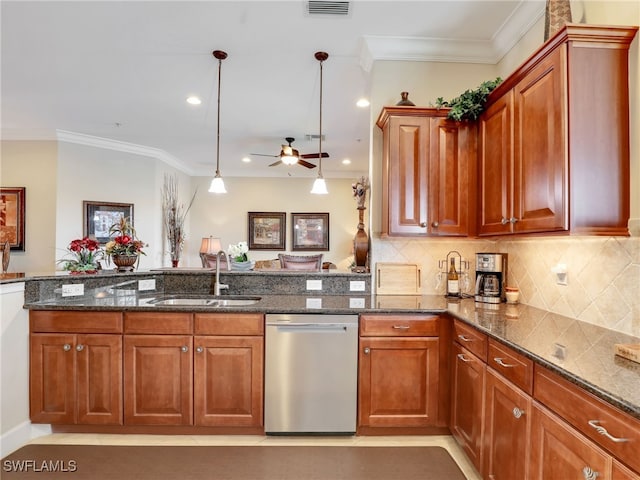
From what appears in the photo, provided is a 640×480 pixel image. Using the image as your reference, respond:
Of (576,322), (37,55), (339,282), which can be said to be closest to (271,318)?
(339,282)

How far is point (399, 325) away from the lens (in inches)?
89.6

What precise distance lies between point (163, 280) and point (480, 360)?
8.09 ft

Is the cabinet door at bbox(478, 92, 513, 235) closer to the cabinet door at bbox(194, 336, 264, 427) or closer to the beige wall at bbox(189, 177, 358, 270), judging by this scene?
the cabinet door at bbox(194, 336, 264, 427)

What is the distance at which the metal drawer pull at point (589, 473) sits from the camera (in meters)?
1.07

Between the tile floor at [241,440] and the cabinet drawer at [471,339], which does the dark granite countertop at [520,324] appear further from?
the tile floor at [241,440]

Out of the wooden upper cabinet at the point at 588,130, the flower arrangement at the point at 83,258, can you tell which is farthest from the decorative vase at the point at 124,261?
the wooden upper cabinet at the point at 588,130

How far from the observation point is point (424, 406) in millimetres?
2279

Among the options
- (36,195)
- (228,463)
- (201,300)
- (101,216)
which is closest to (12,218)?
(36,195)

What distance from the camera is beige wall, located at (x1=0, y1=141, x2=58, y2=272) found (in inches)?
193

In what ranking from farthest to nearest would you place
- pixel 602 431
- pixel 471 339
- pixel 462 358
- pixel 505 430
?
pixel 462 358
pixel 471 339
pixel 505 430
pixel 602 431

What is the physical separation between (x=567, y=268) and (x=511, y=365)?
2.84 feet

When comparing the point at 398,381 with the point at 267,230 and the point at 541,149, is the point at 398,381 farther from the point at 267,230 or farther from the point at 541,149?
the point at 267,230

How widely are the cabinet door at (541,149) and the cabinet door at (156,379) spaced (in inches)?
86.3

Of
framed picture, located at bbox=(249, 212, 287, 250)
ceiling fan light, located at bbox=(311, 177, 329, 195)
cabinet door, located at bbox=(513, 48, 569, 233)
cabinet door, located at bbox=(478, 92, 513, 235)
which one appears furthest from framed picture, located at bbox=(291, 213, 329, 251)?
cabinet door, located at bbox=(513, 48, 569, 233)
